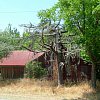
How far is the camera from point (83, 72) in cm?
3491

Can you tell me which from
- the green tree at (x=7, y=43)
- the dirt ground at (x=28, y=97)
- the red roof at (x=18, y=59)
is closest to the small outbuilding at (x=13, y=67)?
the red roof at (x=18, y=59)

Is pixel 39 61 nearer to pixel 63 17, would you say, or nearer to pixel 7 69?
pixel 7 69

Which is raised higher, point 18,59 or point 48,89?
point 18,59

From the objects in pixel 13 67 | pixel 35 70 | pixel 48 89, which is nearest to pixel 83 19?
pixel 48 89

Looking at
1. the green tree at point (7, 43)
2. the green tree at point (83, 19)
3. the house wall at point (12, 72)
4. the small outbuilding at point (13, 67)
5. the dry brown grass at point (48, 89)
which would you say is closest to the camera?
the green tree at point (83, 19)

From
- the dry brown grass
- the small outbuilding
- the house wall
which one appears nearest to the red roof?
the small outbuilding

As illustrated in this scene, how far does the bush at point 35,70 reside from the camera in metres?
33.6

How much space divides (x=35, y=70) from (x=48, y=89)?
22.4 feet

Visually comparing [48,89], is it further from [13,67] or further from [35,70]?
[13,67]

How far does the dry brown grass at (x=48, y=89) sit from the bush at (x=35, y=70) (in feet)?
9.93

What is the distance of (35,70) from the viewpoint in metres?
33.6

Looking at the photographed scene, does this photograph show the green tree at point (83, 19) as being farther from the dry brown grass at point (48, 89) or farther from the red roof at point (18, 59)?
the red roof at point (18, 59)

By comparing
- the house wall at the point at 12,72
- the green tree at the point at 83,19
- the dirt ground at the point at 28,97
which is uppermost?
the green tree at the point at 83,19

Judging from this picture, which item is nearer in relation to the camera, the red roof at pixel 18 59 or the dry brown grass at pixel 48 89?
the dry brown grass at pixel 48 89
